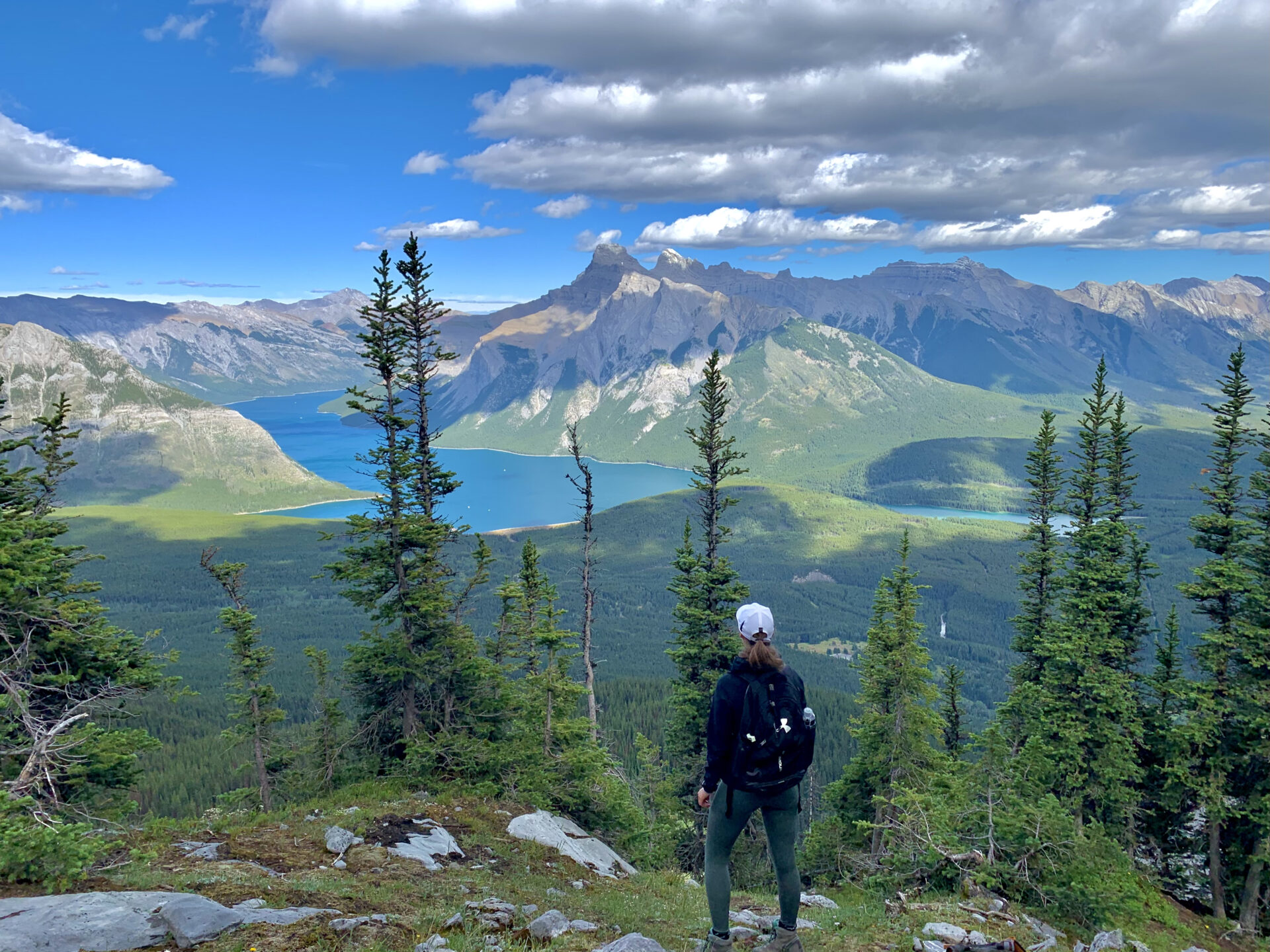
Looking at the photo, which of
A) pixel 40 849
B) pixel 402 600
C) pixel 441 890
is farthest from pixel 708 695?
pixel 40 849

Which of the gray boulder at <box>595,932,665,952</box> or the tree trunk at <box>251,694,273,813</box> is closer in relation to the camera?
the gray boulder at <box>595,932,665,952</box>

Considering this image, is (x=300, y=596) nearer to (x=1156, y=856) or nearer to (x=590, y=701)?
(x=590, y=701)

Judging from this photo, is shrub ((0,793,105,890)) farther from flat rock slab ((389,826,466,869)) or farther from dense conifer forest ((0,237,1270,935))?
flat rock slab ((389,826,466,869))

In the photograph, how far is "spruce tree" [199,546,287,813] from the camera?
1176 inches

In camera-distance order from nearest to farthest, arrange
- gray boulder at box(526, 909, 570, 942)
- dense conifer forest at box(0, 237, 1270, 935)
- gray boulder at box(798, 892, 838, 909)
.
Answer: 1. gray boulder at box(526, 909, 570, 942)
2. gray boulder at box(798, 892, 838, 909)
3. dense conifer forest at box(0, 237, 1270, 935)

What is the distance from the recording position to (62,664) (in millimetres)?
14781

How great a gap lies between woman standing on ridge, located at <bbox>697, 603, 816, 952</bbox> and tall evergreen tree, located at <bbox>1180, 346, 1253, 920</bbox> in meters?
22.6

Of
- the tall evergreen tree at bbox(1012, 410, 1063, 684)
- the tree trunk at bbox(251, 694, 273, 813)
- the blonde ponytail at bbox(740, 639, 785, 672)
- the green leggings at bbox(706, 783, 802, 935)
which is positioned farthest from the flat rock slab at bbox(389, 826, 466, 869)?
the tall evergreen tree at bbox(1012, 410, 1063, 684)

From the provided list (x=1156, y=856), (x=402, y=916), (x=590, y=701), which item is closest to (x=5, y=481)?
(x=402, y=916)

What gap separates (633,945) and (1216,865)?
25.2 m

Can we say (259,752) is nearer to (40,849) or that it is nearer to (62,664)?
(62,664)

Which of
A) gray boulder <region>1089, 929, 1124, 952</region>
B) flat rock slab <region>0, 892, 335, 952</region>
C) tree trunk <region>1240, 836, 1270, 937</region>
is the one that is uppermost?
flat rock slab <region>0, 892, 335, 952</region>

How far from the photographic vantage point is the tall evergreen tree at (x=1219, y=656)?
22.8m

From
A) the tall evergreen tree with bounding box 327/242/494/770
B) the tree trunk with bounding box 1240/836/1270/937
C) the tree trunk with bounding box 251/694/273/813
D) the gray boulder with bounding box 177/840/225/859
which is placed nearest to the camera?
the gray boulder with bounding box 177/840/225/859
